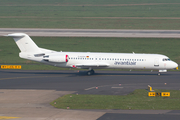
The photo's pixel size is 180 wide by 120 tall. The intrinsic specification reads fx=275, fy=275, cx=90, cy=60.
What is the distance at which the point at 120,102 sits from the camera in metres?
28.3

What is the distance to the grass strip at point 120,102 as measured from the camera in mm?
26625

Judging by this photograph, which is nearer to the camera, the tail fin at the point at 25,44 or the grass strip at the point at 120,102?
the grass strip at the point at 120,102

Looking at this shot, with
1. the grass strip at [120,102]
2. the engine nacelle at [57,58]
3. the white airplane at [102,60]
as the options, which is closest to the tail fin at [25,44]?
the white airplane at [102,60]

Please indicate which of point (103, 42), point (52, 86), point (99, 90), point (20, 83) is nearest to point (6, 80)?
point (20, 83)

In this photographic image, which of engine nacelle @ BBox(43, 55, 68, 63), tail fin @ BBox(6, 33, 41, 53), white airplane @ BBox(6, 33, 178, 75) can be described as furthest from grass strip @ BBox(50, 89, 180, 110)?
tail fin @ BBox(6, 33, 41, 53)

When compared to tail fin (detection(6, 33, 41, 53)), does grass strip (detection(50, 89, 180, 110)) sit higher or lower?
lower

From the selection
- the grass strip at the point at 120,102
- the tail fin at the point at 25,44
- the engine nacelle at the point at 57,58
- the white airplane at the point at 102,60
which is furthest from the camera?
the tail fin at the point at 25,44

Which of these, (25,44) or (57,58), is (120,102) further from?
(25,44)

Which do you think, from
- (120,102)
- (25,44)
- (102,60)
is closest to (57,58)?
(25,44)

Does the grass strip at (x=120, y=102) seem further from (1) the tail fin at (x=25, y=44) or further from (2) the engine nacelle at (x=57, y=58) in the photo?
(1) the tail fin at (x=25, y=44)

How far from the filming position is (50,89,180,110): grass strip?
87.4 feet

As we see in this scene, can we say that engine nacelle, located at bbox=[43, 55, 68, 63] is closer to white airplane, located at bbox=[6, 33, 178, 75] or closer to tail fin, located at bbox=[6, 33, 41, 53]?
white airplane, located at bbox=[6, 33, 178, 75]

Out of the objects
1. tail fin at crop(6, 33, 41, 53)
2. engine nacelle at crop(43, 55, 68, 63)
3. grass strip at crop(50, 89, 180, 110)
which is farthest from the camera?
tail fin at crop(6, 33, 41, 53)

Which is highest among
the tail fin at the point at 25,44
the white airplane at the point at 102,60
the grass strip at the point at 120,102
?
the tail fin at the point at 25,44
